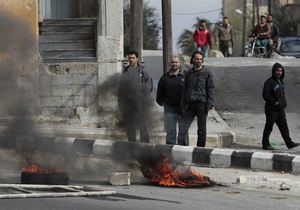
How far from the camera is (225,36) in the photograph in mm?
33469

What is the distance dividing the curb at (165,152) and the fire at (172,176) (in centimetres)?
30

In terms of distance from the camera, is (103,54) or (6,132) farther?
(103,54)

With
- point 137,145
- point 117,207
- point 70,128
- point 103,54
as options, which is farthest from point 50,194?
point 103,54

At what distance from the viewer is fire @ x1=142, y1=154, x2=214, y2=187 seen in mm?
10828

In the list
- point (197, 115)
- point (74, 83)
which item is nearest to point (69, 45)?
point (74, 83)

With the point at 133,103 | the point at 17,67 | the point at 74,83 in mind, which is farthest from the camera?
the point at 74,83

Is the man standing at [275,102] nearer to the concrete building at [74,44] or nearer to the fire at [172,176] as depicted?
the concrete building at [74,44]

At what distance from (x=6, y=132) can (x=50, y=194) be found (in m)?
2.68

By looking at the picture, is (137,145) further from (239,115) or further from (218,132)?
(239,115)

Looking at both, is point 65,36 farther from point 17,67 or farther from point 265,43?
point 265,43

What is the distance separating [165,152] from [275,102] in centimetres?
396

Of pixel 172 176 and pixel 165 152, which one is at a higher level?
pixel 165 152

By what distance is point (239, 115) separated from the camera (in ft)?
67.7

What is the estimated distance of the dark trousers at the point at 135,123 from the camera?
40.0 ft
